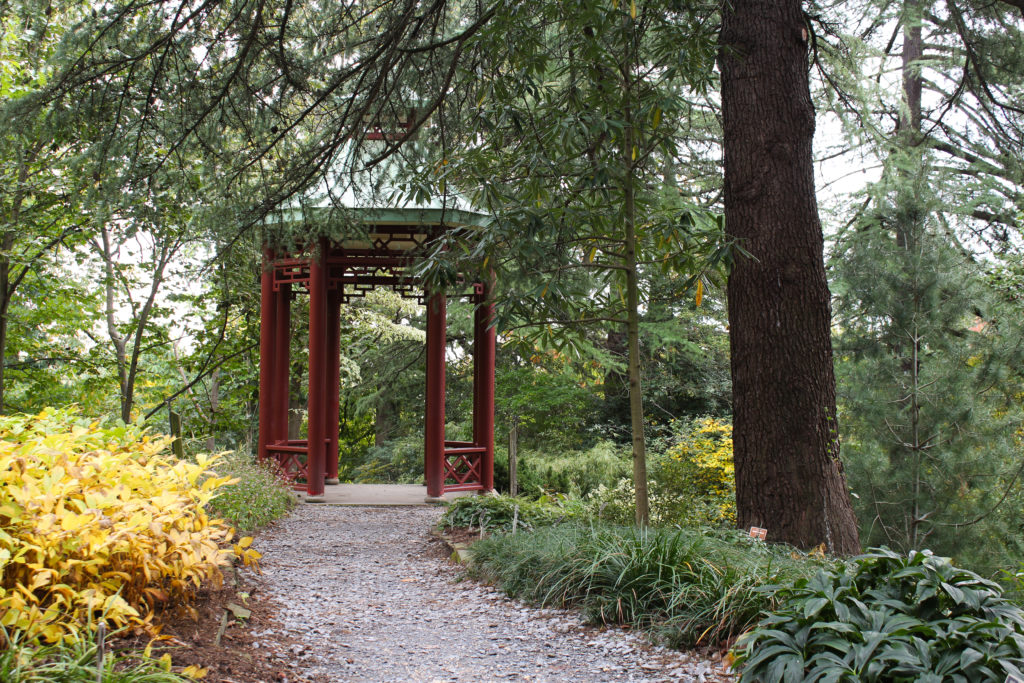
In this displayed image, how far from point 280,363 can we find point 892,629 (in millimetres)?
8659

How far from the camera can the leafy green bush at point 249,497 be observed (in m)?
5.75

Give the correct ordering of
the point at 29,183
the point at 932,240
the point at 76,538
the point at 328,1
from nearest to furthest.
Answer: the point at 76,538, the point at 328,1, the point at 932,240, the point at 29,183

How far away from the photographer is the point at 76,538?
8.13ft

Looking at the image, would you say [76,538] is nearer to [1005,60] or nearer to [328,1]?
[328,1]

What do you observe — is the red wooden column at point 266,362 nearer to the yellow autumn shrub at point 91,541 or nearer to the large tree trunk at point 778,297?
the yellow autumn shrub at point 91,541

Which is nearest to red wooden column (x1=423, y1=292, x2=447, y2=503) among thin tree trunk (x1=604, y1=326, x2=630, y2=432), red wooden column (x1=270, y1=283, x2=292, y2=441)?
A: red wooden column (x1=270, y1=283, x2=292, y2=441)

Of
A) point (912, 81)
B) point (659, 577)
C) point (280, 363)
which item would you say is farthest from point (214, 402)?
point (912, 81)

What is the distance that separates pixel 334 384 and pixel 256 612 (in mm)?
6595

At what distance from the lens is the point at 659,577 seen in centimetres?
351

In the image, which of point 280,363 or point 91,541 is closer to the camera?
point 91,541

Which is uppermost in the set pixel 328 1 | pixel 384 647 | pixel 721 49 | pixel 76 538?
pixel 328 1

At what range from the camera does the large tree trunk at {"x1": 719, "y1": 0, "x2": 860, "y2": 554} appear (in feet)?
14.3

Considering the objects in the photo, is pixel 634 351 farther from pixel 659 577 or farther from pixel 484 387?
pixel 484 387

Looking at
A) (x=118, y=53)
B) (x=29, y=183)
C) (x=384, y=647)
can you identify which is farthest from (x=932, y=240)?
(x=29, y=183)
